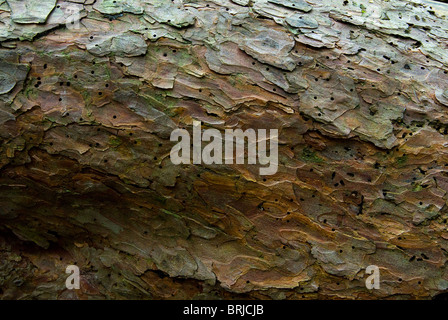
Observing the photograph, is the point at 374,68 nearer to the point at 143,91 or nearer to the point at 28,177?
the point at 143,91

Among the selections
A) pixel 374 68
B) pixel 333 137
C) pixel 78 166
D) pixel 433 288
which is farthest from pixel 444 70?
pixel 78 166

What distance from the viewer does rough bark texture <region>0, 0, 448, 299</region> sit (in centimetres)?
206

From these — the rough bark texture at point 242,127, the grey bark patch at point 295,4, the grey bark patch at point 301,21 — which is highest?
the grey bark patch at point 295,4

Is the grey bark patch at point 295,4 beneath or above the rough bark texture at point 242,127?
above

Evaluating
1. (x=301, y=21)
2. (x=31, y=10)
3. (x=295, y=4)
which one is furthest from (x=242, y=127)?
(x=31, y=10)

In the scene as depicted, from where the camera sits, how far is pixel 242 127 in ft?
6.76

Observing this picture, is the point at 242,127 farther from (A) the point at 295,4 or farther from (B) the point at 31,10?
(B) the point at 31,10

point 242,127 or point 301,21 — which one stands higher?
point 301,21

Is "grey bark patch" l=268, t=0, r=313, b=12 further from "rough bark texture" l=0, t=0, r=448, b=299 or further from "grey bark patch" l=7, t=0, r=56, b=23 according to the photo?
"grey bark patch" l=7, t=0, r=56, b=23

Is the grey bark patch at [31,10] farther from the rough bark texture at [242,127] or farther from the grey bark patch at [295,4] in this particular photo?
the grey bark patch at [295,4]

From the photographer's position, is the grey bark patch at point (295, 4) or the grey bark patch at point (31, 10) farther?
the grey bark patch at point (295, 4)

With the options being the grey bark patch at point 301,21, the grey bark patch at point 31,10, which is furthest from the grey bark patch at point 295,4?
the grey bark patch at point 31,10

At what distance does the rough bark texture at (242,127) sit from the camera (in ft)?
6.76

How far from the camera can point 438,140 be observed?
2.09 meters
